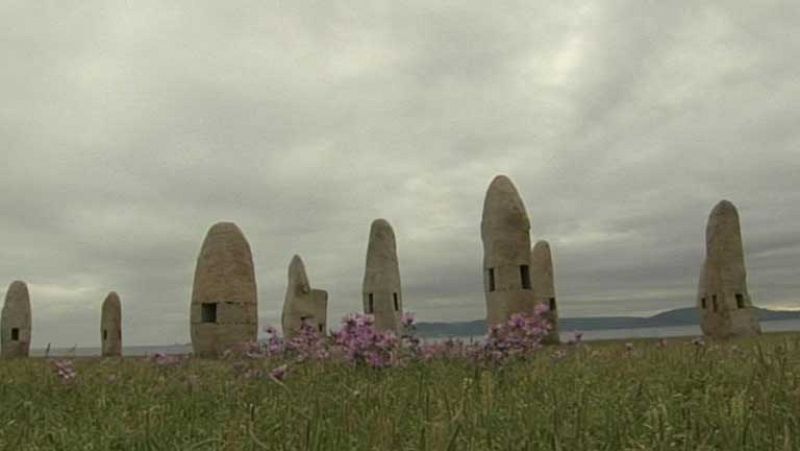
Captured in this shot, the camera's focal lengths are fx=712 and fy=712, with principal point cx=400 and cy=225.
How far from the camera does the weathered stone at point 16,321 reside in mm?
35312

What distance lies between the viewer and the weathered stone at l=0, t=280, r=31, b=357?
35312 millimetres

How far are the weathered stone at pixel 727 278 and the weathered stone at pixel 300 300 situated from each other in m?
17.1

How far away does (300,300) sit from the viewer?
33.5m

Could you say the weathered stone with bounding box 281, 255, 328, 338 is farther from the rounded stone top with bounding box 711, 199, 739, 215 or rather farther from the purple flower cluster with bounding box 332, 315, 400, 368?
the purple flower cluster with bounding box 332, 315, 400, 368

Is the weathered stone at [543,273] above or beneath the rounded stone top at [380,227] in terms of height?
beneath

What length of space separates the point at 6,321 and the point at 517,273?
86.0 ft

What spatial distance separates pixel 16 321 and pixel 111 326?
4.49 meters

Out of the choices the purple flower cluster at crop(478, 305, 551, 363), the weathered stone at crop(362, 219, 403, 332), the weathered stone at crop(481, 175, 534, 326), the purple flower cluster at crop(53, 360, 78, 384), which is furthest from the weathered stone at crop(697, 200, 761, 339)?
the purple flower cluster at crop(53, 360, 78, 384)

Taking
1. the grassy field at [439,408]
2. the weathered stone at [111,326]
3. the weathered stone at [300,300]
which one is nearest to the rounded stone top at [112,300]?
the weathered stone at [111,326]

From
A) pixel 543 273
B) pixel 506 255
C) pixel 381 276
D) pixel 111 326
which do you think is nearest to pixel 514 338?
pixel 506 255

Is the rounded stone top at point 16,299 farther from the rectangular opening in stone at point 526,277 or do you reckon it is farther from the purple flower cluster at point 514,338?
the purple flower cluster at point 514,338

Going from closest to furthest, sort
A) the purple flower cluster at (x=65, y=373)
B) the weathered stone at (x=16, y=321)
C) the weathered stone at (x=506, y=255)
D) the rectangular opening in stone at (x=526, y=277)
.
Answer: the purple flower cluster at (x=65, y=373) → the weathered stone at (x=506, y=255) → the rectangular opening in stone at (x=526, y=277) → the weathered stone at (x=16, y=321)

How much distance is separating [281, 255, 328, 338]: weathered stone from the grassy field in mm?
25234

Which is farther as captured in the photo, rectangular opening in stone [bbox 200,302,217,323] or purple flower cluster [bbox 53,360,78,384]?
rectangular opening in stone [bbox 200,302,217,323]
